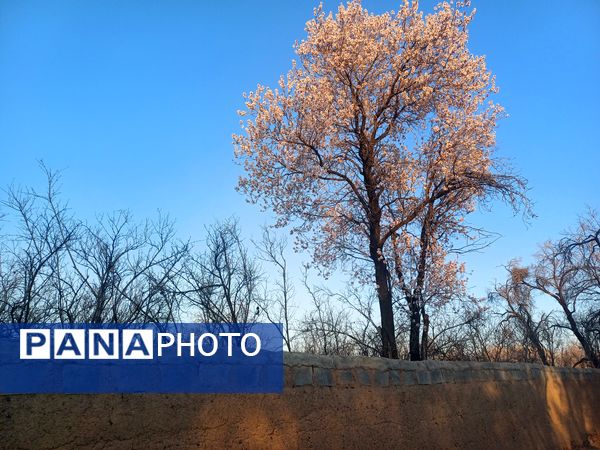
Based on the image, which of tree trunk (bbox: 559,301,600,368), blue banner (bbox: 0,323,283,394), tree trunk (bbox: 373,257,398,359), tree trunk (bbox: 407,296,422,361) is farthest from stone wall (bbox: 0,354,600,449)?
tree trunk (bbox: 559,301,600,368)

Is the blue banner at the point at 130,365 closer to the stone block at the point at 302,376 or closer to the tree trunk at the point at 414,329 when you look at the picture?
the stone block at the point at 302,376

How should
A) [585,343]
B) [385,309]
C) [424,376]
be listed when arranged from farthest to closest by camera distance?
[585,343], [385,309], [424,376]

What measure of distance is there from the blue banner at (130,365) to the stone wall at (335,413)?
11 cm

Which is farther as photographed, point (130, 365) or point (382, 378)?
point (382, 378)

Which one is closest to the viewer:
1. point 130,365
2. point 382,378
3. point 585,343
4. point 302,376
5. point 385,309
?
point 130,365

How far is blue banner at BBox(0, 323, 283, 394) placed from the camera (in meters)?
3.84

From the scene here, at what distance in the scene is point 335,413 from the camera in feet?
18.1

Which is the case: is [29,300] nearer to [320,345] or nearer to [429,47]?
[320,345]

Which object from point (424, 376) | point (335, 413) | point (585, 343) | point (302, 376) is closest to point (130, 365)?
point (302, 376)

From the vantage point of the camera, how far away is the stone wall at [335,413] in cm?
373

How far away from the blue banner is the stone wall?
0.36ft

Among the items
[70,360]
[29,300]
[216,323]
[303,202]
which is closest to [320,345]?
[216,323]

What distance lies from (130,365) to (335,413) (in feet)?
7.45

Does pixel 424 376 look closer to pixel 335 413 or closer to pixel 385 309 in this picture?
pixel 335 413
